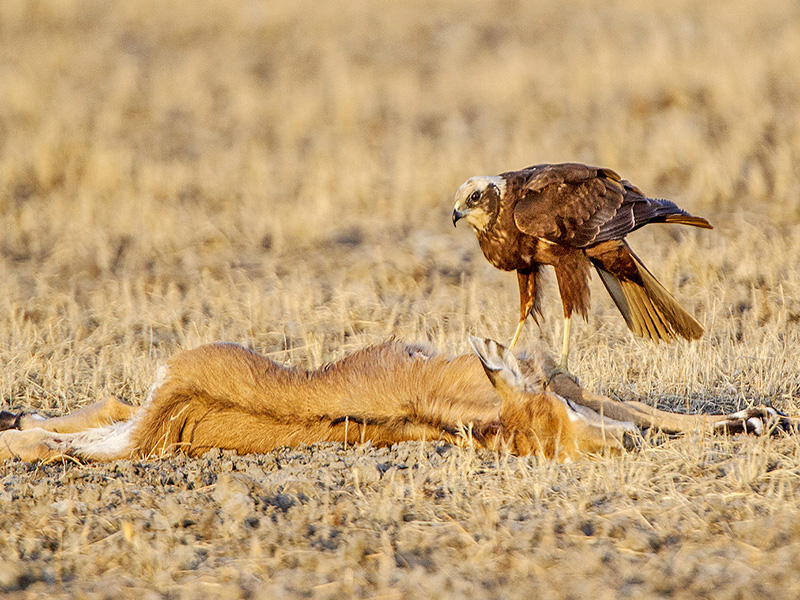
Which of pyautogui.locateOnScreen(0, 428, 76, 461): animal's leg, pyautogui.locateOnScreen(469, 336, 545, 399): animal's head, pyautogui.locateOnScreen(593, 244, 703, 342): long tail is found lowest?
pyautogui.locateOnScreen(0, 428, 76, 461): animal's leg

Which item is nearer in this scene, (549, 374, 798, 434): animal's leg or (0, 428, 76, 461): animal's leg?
(549, 374, 798, 434): animal's leg

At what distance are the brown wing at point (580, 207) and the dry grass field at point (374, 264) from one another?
0.86m

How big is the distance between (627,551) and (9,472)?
293 centimetres

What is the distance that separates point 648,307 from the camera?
20.3ft

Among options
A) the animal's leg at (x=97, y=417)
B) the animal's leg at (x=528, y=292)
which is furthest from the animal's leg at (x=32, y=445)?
the animal's leg at (x=528, y=292)

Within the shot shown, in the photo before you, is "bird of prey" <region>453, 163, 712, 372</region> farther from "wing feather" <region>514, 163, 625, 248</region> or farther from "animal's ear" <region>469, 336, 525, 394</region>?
"animal's ear" <region>469, 336, 525, 394</region>

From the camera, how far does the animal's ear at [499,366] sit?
4430 millimetres

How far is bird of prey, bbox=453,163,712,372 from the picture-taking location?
5910 mm

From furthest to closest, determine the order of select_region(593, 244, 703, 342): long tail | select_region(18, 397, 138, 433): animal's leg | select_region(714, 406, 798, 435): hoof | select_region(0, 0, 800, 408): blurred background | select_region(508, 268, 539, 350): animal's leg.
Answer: select_region(0, 0, 800, 408): blurred background < select_region(508, 268, 539, 350): animal's leg < select_region(593, 244, 703, 342): long tail < select_region(18, 397, 138, 433): animal's leg < select_region(714, 406, 798, 435): hoof

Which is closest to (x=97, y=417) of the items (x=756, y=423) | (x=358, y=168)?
(x=756, y=423)

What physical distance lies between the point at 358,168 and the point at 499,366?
8331 millimetres

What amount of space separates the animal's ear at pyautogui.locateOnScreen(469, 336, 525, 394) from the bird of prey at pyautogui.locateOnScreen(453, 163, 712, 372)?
1.40 m

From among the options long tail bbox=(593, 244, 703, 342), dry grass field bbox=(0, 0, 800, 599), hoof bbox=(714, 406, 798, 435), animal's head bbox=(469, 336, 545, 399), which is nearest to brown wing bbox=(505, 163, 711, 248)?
long tail bbox=(593, 244, 703, 342)

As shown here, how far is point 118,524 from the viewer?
3926 millimetres
